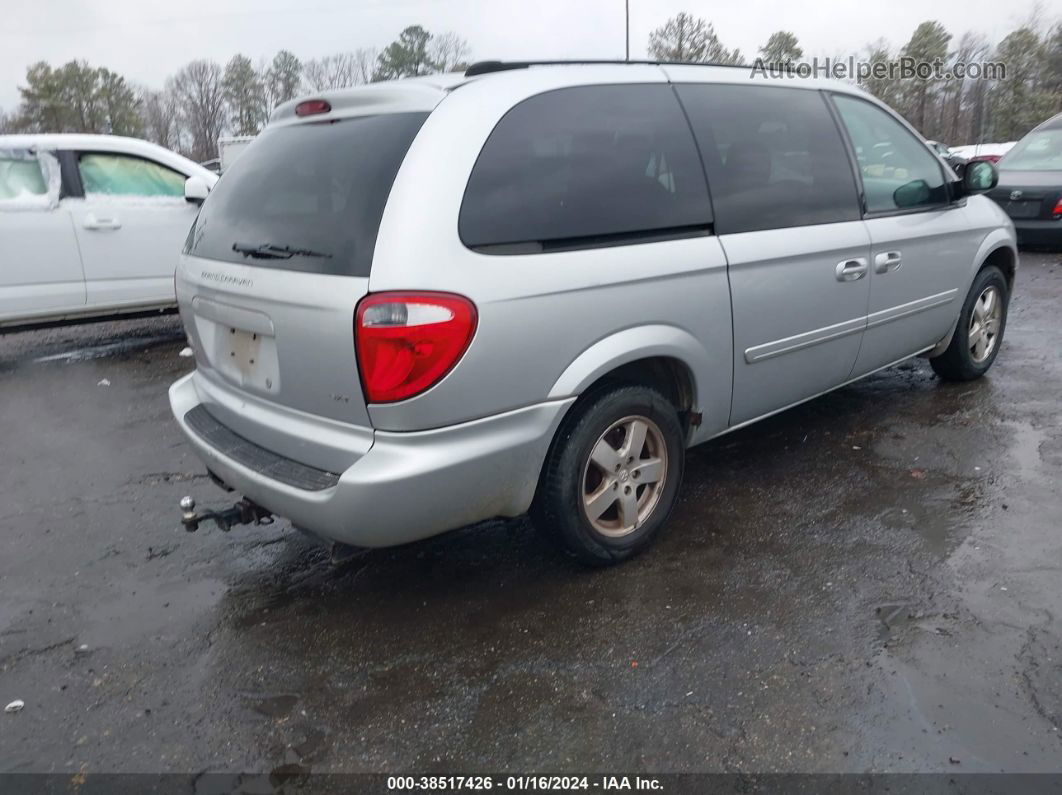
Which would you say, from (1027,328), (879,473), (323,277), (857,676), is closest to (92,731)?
(323,277)

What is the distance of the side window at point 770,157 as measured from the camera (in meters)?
3.24

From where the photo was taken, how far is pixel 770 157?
3.47 meters

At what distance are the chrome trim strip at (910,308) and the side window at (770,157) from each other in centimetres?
53

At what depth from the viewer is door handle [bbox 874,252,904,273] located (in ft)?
12.7

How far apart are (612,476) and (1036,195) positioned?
872cm

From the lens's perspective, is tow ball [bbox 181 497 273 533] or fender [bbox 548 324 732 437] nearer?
fender [bbox 548 324 732 437]

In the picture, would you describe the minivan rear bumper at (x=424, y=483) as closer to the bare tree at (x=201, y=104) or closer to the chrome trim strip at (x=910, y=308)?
the chrome trim strip at (x=910, y=308)

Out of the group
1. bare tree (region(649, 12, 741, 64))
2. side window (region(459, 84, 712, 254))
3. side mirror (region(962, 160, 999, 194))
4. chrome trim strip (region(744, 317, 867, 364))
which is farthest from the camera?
bare tree (region(649, 12, 741, 64))

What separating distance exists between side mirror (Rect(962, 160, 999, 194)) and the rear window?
3327 mm

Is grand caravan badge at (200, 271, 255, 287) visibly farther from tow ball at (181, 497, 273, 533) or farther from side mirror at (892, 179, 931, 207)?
side mirror at (892, 179, 931, 207)

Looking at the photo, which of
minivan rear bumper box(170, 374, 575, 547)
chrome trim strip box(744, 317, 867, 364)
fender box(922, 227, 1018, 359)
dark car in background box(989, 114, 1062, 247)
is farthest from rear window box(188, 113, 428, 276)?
dark car in background box(989, 114, 1062, 247)

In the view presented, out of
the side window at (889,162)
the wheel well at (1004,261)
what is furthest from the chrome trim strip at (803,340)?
the wheel well at (1004,261)

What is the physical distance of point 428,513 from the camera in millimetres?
2514

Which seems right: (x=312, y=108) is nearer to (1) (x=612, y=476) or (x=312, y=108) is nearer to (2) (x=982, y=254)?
(1) (x=612, y=476)
